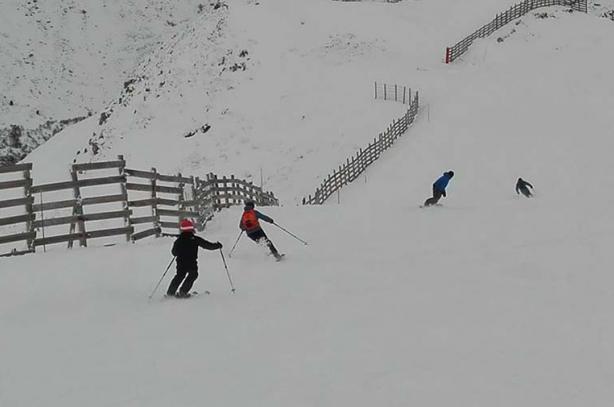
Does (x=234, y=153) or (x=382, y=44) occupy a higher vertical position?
(x=382, y=44)

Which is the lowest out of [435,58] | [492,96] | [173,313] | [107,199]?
[173,313]

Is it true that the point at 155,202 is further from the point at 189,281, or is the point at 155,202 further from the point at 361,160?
the point at 361,160

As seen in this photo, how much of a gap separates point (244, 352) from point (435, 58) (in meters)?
36.4

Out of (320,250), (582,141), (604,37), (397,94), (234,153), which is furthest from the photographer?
(604,37)

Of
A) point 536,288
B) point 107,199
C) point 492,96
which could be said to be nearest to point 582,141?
point 492,96

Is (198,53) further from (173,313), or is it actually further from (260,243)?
(173,313)

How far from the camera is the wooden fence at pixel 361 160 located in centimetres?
2558

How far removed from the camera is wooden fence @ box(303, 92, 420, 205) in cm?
2558

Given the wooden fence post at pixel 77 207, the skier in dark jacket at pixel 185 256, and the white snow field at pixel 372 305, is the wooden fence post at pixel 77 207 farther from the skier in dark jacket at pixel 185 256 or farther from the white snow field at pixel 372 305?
the skier in dark jacket at pixel 185 256

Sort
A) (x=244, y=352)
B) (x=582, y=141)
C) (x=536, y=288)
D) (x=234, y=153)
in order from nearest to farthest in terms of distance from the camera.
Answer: (x=244, y=352), (x=536, y=288), (x=582, y=141), (x=234, y=153)

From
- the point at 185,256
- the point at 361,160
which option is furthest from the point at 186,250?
the point at 361,160

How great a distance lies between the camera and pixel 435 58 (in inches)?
1614

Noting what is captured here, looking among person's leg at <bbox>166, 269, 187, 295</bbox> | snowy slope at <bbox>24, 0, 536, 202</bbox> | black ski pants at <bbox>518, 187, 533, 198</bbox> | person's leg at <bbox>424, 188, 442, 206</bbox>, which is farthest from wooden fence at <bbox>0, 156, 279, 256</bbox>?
snowy slope at <bbox>24, 0, 536, 202</bbox>

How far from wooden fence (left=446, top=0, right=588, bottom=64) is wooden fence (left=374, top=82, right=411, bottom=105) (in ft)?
17.7
